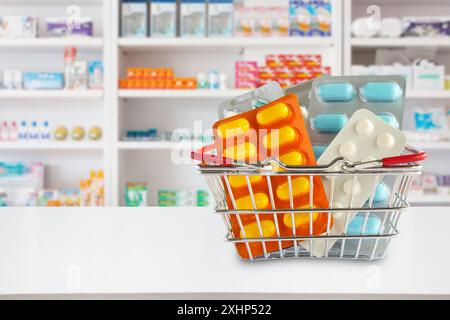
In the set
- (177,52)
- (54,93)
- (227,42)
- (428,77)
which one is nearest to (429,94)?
(428,77)

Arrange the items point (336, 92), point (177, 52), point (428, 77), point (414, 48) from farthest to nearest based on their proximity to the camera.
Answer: point (177, 52) < point (414, 48) < point (428, 77) < point (336, 92)

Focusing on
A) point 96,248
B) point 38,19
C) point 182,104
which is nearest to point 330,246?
point 96,248

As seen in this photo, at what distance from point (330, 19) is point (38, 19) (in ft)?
5.13

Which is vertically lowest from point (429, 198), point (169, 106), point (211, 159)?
point (429, 198)

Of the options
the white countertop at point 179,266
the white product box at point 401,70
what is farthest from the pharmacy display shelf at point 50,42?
the white countertop at point 179,266

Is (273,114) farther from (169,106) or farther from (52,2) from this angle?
(52,2)

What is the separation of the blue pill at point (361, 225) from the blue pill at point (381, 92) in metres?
0.12

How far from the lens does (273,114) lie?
52 cm

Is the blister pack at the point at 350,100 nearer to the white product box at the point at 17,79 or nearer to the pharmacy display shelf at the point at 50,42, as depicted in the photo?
the pharmacy display shelf at the point at 50,42

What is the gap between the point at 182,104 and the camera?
3168 millimetres

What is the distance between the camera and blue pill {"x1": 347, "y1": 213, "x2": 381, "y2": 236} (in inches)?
21.4

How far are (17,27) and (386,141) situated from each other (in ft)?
8.98

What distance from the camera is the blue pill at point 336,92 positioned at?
23.0 inches
